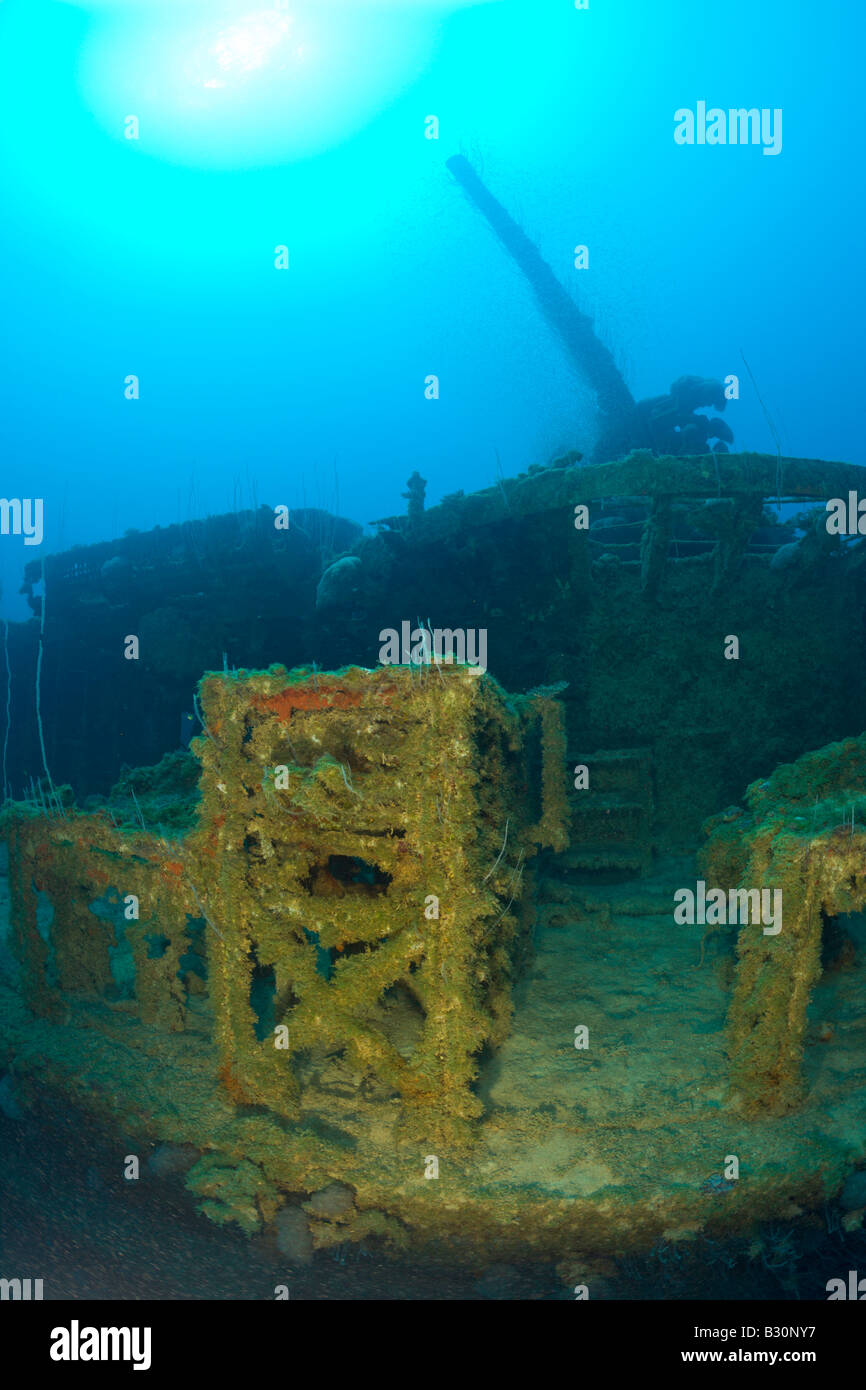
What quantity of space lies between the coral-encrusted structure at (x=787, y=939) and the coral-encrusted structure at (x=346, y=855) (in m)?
2.22

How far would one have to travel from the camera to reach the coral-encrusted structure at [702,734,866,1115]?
251 inches

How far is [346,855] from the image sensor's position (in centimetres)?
723

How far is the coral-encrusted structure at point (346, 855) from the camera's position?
6250mm

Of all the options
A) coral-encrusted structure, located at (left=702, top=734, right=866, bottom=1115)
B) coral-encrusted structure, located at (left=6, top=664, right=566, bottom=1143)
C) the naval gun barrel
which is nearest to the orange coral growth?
coral-encrusted structure, located at (left=6, top=664, right=566, bottom=1143)

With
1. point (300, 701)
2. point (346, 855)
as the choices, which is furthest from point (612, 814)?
point (300, 701)

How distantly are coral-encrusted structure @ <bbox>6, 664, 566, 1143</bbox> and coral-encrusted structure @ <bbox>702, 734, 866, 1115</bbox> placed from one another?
2224mm

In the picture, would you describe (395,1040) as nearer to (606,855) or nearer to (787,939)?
(787,939)

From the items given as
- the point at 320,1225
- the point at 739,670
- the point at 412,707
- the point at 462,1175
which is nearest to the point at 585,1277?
the point at 462,1175

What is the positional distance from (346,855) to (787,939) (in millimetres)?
3987

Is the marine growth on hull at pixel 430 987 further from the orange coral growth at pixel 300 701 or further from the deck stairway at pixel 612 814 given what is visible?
the deck stairway at pixel 612 814

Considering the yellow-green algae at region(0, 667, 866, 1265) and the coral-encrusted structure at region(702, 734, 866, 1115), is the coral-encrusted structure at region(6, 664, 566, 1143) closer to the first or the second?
the yellow-green algae at region(0, 667, 866, 1265)

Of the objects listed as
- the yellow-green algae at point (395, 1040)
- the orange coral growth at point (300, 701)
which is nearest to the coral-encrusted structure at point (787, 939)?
the yellow-green algae at point (395, 1040)

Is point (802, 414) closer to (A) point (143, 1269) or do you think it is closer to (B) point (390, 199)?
(B) point (390, 199)
